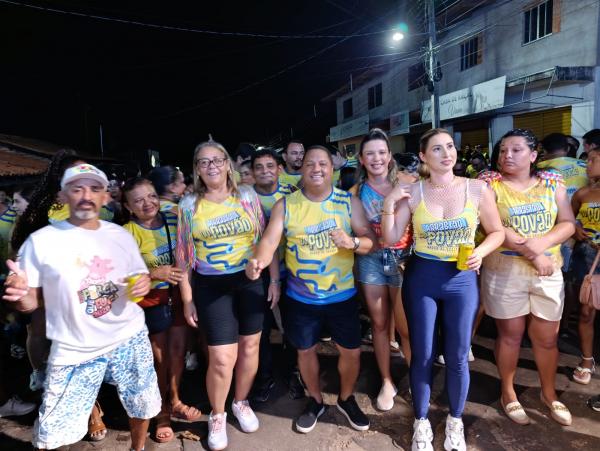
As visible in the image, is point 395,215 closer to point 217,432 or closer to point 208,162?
point 208,162

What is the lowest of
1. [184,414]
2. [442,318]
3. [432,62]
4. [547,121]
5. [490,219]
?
[184,414]

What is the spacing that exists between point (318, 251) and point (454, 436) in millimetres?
1526

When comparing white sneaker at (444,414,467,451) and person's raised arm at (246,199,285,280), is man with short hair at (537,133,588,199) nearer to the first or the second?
white sneaker at (444,414,467,451)

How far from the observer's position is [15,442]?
275cm

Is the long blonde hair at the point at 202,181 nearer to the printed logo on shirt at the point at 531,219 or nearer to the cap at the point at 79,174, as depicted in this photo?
the cap at the point at 79,174

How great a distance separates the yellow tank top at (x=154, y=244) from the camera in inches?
108

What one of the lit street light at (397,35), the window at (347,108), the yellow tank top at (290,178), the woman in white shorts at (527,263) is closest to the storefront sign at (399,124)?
the lit street light at (397,35)

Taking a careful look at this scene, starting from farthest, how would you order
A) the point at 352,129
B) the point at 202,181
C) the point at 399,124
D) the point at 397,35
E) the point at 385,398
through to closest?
the point at 352,129 → the point at 399,124 → the point at 397,35 → the point at 385,398 → the point at 202,181

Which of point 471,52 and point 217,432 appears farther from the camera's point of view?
point 471,52

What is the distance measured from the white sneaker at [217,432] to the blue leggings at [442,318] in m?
1.37

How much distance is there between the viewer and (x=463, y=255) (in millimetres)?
2188

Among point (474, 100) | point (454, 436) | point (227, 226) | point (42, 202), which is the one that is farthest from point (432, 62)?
point (42, 202)

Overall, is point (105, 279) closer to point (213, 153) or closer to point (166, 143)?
point (213, 153)

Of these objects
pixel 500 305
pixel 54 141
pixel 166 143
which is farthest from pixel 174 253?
pixel 166 143
